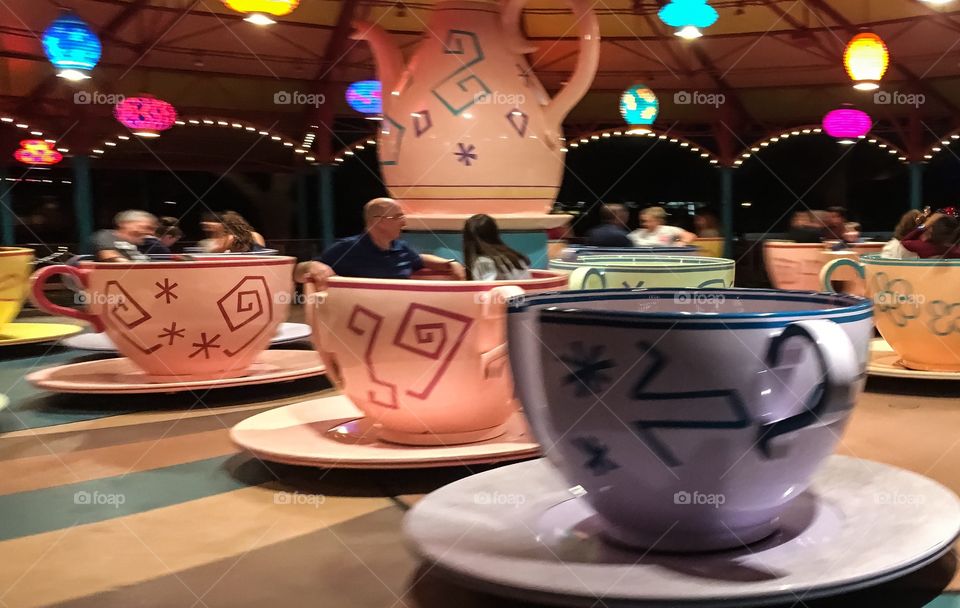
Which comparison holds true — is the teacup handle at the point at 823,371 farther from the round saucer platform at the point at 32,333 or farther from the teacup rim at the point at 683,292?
the round saucer platform at the point at 32,333

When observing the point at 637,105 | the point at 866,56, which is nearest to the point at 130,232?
the point at 866,56

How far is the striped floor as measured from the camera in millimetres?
585

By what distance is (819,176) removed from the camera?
31.2 feet

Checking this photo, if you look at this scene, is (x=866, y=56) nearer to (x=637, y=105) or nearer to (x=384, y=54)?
(x=637, y=105)

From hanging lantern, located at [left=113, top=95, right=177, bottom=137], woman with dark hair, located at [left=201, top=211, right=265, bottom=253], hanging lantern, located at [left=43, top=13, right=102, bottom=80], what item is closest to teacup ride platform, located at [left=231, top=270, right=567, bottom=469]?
woman with dark hair, located at [left=201, top=211, right=265, bottom=253]

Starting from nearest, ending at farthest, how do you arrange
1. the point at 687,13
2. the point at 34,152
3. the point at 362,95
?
the point at 687,13 → the point at 362,95 → the point at 34,152

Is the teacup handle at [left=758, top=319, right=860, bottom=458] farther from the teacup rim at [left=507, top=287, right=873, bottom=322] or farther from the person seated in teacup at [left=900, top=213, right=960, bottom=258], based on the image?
the person seated in teacup at [left=900, top=213, right=960, bottom=258]

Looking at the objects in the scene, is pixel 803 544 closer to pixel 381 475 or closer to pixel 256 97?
pixel 381 475

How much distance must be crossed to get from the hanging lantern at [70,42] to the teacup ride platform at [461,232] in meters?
3.73

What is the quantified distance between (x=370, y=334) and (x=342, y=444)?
12 cm

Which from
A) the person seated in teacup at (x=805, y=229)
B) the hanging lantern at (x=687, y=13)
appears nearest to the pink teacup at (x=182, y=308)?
the person seated in teacup at (x=805, y=229)

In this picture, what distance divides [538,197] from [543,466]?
2.07 ft

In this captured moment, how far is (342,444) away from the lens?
3.12 feet

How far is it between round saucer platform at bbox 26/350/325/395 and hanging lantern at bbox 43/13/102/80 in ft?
10.9
